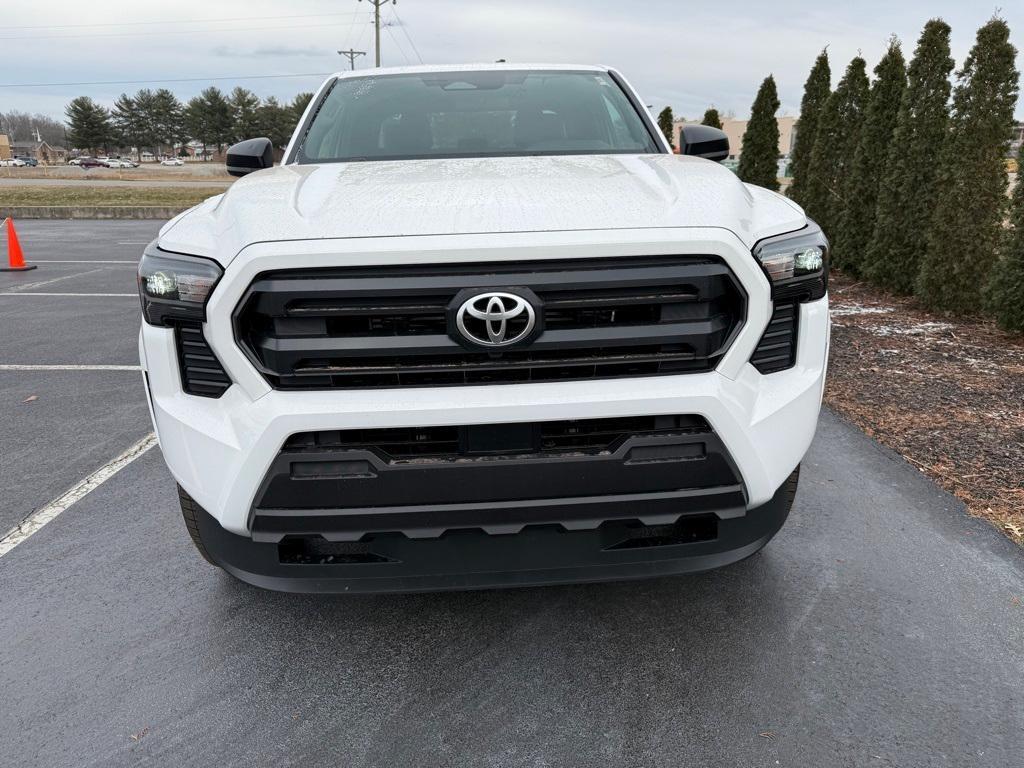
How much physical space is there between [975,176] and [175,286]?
7.39 meters

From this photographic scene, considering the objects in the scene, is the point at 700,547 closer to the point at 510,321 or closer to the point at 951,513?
the point at 510,321

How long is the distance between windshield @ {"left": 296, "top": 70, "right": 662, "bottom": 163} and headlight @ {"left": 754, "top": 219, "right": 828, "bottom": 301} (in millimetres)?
1360

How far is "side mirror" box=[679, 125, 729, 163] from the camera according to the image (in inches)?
149

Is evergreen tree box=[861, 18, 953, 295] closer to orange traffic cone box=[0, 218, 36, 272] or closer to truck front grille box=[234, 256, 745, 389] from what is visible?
truck front grille box=[234, 256, 745, 389]

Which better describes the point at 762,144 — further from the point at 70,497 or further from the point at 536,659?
the point at 536,659

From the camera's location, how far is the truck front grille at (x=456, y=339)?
2.04m

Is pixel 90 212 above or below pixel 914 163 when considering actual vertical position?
below

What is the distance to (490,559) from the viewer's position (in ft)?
7.27

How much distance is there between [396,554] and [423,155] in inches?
76.2

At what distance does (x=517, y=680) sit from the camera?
7.90 ft

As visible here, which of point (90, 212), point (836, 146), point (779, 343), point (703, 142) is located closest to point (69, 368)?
point (703, 142)

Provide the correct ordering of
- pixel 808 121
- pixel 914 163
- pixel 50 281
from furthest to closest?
pixel 808 121
pixel 50 281
pixel 914 163

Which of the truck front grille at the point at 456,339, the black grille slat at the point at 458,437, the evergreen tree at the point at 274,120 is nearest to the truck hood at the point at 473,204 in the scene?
the truck front grille at the point at 456,339

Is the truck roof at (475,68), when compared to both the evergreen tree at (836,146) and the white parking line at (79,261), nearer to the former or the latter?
the evergreen tree at (836,146)
